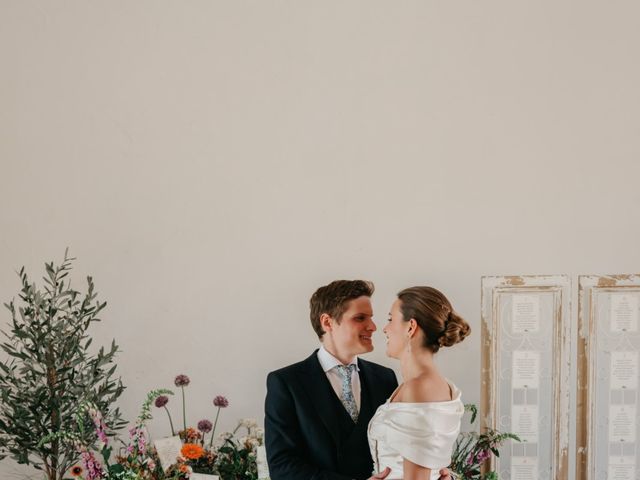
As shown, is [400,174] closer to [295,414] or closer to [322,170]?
[322,170]

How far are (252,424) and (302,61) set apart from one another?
6.02ft

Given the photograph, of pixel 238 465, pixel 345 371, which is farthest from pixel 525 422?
pixel 238 465

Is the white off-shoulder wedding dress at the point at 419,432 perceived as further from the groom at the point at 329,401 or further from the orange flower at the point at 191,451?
the orange flower at the point at 191,451

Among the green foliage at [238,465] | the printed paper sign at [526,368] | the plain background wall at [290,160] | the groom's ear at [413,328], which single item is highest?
the plain background wall at [290,160]

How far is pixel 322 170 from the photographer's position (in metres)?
3.80

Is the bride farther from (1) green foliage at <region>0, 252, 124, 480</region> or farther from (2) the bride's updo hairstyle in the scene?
(1) green foliage at <region>0, 252, 124, 480</region>

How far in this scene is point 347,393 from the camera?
313cm

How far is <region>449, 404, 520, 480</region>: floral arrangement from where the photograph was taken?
3.51 metres

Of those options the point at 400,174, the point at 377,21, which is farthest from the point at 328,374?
the point at 377,21

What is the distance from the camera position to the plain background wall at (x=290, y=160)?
374cm

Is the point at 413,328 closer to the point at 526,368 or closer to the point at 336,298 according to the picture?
the point at 336,298

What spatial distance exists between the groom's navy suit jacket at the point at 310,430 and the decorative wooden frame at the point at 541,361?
981 millimetres

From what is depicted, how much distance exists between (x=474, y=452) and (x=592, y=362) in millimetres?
795

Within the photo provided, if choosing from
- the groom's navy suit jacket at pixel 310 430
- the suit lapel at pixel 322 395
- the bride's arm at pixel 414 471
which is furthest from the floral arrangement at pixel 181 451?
the bride's arm at pixel 414 471
